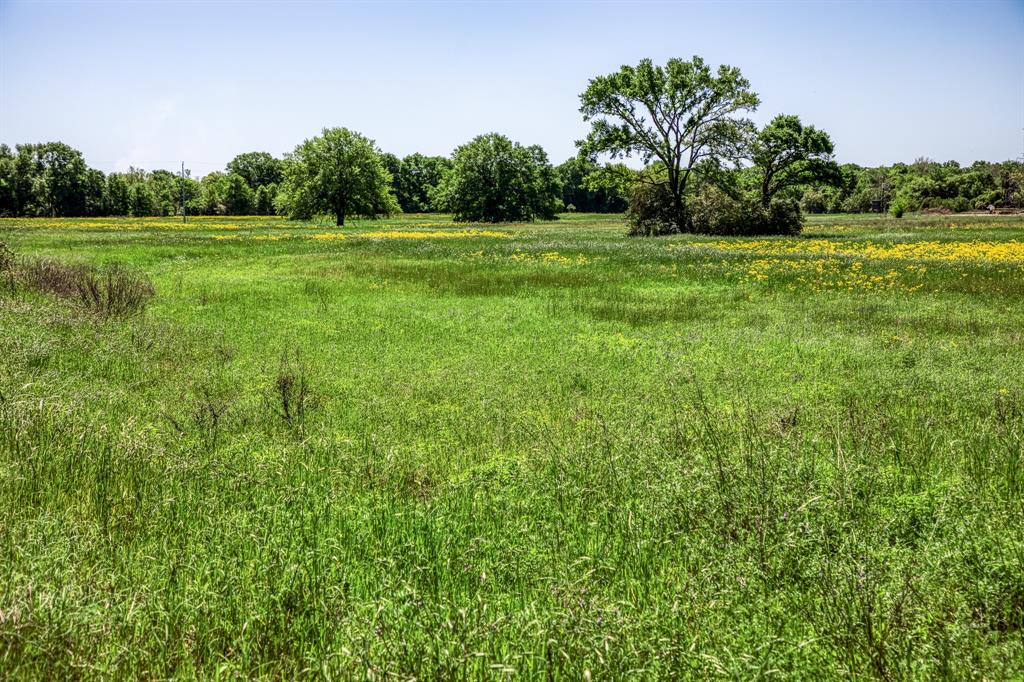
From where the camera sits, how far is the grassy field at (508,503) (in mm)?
2918

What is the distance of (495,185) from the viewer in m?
87.8

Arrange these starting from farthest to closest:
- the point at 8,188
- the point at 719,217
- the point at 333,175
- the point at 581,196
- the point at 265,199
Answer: the point at 581,196
the point at 265,199
the point at 8,188
the point at 333,175
the point at 719,217

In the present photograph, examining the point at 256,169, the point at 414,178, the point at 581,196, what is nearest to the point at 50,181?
the point at 256,169

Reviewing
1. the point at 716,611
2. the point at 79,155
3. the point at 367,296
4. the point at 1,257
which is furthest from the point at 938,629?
the point at 79,155

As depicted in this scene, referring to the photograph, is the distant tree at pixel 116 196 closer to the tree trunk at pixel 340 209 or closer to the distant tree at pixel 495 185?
the distant tree at pixel 495 185

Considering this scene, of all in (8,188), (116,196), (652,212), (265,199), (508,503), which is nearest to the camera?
(508,503)

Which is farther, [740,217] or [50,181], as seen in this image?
[50,181]

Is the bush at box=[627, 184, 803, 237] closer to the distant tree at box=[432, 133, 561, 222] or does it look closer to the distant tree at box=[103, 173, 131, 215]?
the distant tree at box=[432, 133, 561, 222]

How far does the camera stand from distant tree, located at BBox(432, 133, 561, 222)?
86.9 meters

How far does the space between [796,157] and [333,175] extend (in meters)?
51.4

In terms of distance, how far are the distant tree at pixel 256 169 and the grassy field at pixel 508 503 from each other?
156 m

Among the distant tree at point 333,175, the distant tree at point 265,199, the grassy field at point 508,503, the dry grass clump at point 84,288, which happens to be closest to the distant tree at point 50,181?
the distant tree at point 265,199

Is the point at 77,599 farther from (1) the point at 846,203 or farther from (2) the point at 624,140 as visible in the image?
(1) the point at 846,203

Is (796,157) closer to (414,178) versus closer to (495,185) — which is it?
(495,185)
